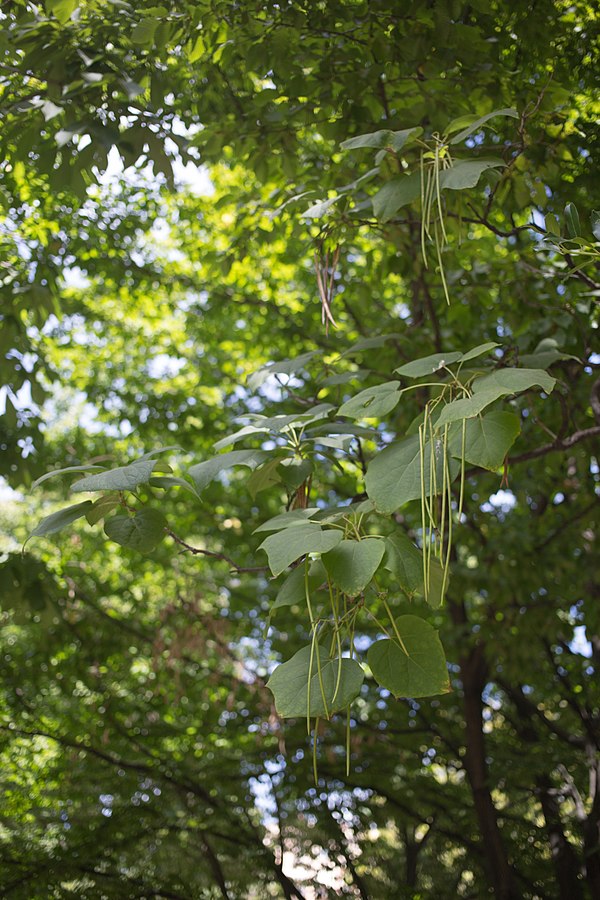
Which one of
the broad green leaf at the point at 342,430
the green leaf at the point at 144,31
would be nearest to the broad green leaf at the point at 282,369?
the broad green leaf at the point at 342,430

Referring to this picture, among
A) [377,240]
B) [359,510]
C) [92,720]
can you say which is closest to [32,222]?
[377,240]

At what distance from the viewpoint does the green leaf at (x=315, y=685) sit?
1.00 m

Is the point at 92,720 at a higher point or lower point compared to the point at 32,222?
lower

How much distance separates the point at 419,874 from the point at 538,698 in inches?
40.6

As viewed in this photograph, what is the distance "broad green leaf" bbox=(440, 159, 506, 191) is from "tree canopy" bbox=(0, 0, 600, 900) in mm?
11

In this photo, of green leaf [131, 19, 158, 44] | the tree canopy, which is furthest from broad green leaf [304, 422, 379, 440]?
green leaf [131, 19, 158, 44]

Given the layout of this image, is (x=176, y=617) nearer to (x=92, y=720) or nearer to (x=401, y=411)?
(x=92, y=720)

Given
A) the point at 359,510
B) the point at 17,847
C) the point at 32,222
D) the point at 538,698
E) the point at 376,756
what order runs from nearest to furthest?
the point at 359,510
the point at 17,847
the point at 32,222
the point at 376,756
the point at 538,698

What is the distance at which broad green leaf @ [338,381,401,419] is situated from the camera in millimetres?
1144

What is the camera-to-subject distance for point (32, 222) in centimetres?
282

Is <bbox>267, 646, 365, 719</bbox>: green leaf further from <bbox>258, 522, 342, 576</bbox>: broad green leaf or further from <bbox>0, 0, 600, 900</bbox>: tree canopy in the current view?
<bbox>258, 522, 342, 576</bbox>: broad green leaf

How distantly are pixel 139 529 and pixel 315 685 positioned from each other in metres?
0.37

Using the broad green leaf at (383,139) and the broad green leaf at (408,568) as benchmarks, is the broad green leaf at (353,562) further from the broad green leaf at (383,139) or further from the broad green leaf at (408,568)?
the broad green leaf at (383,139)

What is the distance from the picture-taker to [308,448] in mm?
1415
